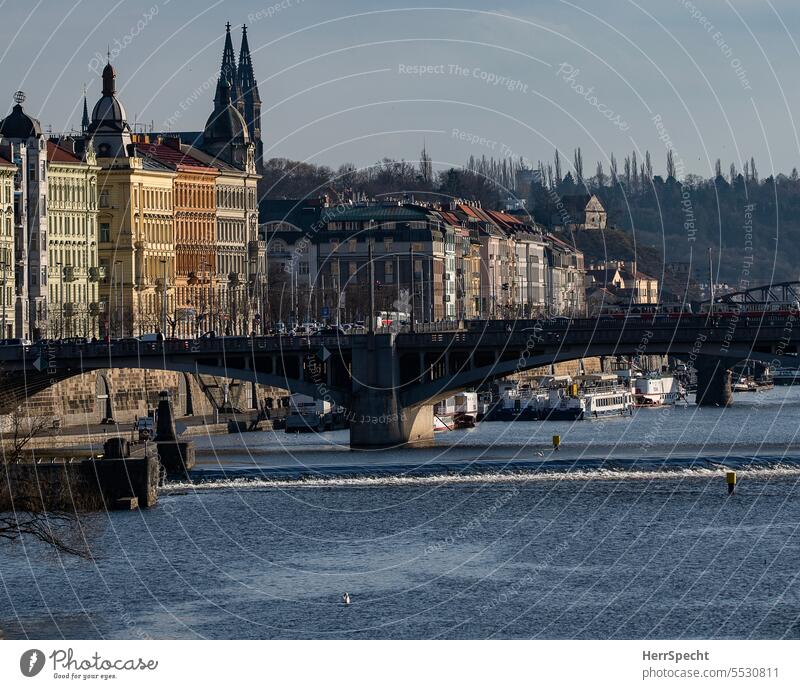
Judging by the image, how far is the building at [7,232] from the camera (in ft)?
497

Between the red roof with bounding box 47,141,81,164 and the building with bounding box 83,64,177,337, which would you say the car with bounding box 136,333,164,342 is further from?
the building with bounding box 83,64,177,337

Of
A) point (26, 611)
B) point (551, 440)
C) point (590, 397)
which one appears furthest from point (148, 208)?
point (26, 611)

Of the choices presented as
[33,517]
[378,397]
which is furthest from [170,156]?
[33,517]

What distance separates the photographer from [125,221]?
173m

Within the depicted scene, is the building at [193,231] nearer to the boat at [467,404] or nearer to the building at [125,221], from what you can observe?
the building at [125,221]

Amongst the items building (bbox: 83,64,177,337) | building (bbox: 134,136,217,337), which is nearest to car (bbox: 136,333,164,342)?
building (bbox: 83,64,177,337)

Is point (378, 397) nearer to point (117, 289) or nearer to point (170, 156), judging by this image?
point (117, 289)

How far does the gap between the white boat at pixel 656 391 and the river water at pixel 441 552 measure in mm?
67015

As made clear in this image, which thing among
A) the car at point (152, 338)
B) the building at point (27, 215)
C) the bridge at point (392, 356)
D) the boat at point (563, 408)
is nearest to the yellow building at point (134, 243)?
the building at point (27, 215)

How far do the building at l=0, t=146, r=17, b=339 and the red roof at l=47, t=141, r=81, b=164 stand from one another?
24.7ft

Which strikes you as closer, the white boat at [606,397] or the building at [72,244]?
the building at [72,244]

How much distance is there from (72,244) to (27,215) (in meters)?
8.95

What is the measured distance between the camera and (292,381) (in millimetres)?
126438

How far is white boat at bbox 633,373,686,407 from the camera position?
620 feet
